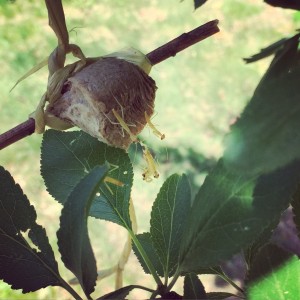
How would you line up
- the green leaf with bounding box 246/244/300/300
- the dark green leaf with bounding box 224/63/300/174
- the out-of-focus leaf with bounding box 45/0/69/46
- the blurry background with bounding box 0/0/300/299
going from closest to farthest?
the dark green leaf with bounding box 224/63/300/174
the green leaf with bounding box 246/244/300/300
the out-of-focus leaf with bounding box 45/0/69/46
the blurry background with bounding box 0/0/300/299

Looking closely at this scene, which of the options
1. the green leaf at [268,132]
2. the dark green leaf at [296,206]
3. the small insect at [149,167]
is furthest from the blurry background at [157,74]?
the green leaf at [268,132]

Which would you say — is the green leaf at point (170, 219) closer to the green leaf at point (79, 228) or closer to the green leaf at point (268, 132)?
the green leaf at point (79, 228)

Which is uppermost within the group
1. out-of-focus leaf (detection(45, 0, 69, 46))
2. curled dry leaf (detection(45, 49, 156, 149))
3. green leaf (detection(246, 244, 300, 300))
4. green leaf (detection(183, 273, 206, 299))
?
out-of-focus leaf (detection(45, 0, 69, 46))

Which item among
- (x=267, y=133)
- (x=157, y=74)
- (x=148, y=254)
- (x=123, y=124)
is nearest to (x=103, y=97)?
(x=123, y=124)

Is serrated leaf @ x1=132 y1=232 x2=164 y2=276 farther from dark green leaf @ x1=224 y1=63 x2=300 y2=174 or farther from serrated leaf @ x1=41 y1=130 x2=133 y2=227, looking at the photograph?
dark green leaf @ x1=224 y1=63 x2=300 y2=174

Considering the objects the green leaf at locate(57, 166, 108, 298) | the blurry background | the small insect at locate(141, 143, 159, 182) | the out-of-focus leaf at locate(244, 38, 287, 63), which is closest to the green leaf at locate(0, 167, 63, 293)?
the green leaf at locate(57, 166, 108, 298)

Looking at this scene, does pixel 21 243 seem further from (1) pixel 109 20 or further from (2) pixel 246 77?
(1) pixel 109 20
